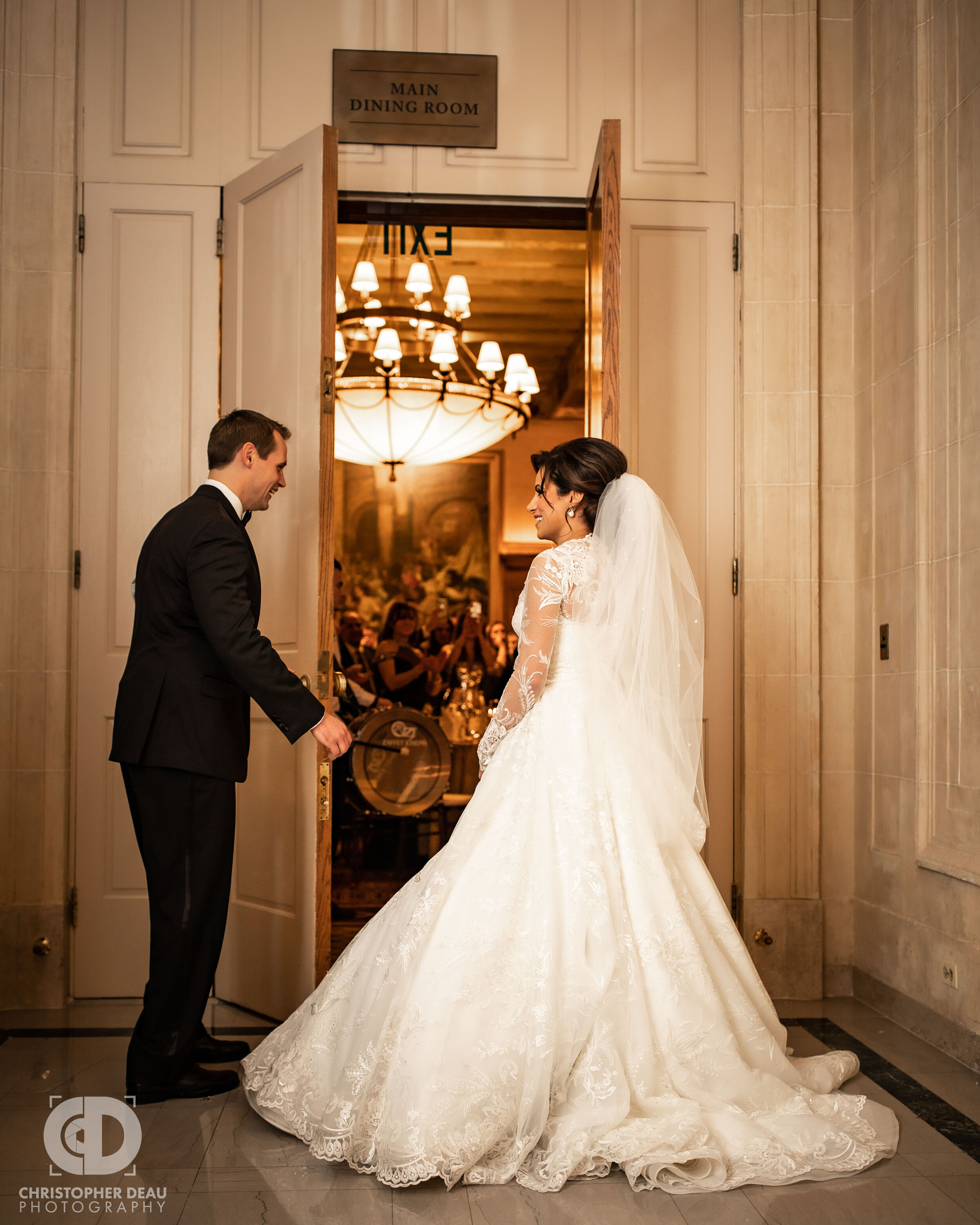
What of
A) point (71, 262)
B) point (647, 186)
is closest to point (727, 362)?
point (647, 186)

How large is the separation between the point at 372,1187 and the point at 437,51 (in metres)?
4.20

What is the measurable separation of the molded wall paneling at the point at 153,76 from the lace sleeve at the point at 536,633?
2687 mm

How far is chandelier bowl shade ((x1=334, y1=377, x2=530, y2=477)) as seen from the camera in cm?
709

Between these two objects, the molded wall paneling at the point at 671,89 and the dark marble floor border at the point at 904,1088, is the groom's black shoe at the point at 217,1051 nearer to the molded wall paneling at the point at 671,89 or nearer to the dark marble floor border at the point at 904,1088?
the dark marble floor border at the point at 904,1088

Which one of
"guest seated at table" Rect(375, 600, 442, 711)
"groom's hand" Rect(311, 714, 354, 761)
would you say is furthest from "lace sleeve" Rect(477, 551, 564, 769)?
"guest seated at table" Rect(375, 600, 442, 711)

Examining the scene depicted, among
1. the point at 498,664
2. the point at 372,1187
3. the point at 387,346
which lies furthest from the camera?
the point at 498,664

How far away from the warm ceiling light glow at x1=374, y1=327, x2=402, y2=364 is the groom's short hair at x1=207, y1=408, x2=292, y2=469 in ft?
10.5

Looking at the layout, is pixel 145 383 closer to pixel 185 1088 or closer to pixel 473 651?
pixel 185 1088

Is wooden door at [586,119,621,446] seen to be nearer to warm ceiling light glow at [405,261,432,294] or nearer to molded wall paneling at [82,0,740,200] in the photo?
molded wall paneling at [82,0,740,200]

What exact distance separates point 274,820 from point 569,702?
1.56 metres

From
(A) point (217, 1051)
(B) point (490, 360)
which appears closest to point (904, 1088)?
(A) point (217, 1051)

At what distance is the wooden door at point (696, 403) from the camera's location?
4176 millimetres

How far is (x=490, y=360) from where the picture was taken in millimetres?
6957

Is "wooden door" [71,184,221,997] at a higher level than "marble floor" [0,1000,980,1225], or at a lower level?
higher
